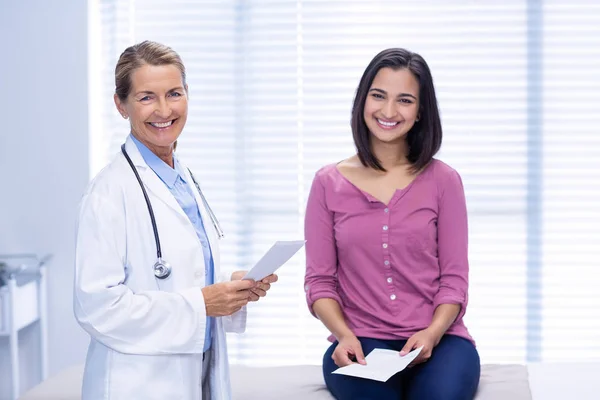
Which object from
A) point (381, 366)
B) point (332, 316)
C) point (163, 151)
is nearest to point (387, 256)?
point (332, 316)

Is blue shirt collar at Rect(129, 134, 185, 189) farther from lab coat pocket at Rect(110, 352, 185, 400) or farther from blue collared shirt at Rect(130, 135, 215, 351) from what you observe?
lab coat pocket at Rect(110, 352, 185, 400)

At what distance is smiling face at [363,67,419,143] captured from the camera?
2.12 metres

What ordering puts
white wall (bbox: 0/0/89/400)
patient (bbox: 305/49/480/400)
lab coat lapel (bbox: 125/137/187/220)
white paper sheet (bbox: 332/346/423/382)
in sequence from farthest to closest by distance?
white wall (bbox: 0/0/89/400)
patient (bbox: 305/49/480/400)
white paper sheet (bbox: 332/346/423/382)
lab coat lapel (bbox: 125/137/187/220)

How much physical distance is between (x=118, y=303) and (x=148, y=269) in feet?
0.31

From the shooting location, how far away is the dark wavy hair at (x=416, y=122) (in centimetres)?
213

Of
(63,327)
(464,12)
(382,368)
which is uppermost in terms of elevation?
(464,12)

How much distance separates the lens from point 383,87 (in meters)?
2.13

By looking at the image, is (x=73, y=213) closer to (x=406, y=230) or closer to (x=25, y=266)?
(x=25, y=266)

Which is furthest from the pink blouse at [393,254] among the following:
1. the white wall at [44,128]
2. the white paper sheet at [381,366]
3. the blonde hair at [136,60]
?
the white wall at [44,128]

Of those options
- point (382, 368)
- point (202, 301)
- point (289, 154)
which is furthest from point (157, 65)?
point (289, 154)

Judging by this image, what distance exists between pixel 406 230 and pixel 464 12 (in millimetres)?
1457

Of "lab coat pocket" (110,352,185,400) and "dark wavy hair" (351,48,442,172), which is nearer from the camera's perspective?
"lab coat pocket" (110,352,185,400)

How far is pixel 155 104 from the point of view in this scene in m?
1.61

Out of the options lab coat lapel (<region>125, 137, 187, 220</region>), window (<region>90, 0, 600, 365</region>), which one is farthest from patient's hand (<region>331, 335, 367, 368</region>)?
window (<region>90, 0, 600, 365</region>)
